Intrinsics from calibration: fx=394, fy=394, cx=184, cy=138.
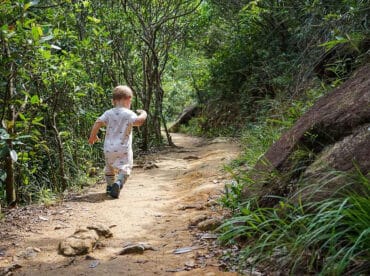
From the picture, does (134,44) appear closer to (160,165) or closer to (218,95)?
(160,165)

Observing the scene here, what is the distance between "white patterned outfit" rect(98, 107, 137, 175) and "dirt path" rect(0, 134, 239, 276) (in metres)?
0.40

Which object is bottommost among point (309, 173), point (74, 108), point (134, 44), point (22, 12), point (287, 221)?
point (287, 221)

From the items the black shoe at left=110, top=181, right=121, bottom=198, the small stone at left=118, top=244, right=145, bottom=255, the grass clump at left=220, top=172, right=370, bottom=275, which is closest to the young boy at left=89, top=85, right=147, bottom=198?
the black shoe at left=110, top=181, right=121, bottom=198

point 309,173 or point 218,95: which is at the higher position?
point 218,95

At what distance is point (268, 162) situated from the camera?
11.6ft

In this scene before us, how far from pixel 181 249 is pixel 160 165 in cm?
516

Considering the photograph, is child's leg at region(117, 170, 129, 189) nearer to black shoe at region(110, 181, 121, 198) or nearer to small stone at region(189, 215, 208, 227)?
black shoe at region(110, 181, 121, 198)

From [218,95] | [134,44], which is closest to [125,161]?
[134,44]

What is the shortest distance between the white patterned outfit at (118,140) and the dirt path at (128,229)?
402 millimetres

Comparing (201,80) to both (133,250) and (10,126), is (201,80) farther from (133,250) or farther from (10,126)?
(133,250)

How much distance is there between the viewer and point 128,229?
3.81m

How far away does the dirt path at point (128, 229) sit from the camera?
2.88m

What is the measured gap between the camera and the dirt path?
2885 millimetres

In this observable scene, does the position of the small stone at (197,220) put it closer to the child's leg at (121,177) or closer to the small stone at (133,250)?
the small stone at (133,250)
